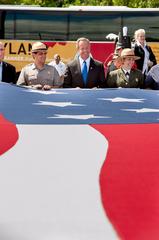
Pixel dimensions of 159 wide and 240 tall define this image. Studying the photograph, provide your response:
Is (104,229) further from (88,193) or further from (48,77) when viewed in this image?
(48,77)

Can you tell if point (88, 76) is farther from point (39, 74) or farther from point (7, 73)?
Answer: point (7, 73)

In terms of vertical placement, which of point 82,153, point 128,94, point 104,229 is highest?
point 128,94

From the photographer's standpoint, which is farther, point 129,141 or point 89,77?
point 89,77

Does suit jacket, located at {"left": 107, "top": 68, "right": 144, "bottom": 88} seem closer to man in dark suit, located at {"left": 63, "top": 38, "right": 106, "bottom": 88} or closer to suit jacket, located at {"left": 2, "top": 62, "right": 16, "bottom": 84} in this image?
man in dark suit, located at {"left": 63, "top": 38, "right": 106, "bottom": 88}

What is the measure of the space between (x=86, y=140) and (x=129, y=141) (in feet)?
0.96

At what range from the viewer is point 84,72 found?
7176 millimetres

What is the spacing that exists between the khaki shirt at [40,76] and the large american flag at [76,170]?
1515 millimetres

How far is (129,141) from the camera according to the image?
475cm

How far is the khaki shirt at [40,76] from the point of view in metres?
6.54

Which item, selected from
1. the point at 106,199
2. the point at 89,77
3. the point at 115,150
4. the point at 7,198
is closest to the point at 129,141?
the point at 115,150

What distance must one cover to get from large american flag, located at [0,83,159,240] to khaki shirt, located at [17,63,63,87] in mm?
1515

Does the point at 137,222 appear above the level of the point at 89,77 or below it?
below

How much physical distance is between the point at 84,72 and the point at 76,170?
268 cm

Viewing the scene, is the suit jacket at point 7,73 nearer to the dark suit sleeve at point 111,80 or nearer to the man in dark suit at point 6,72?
the man in dark suit at point 6,72
